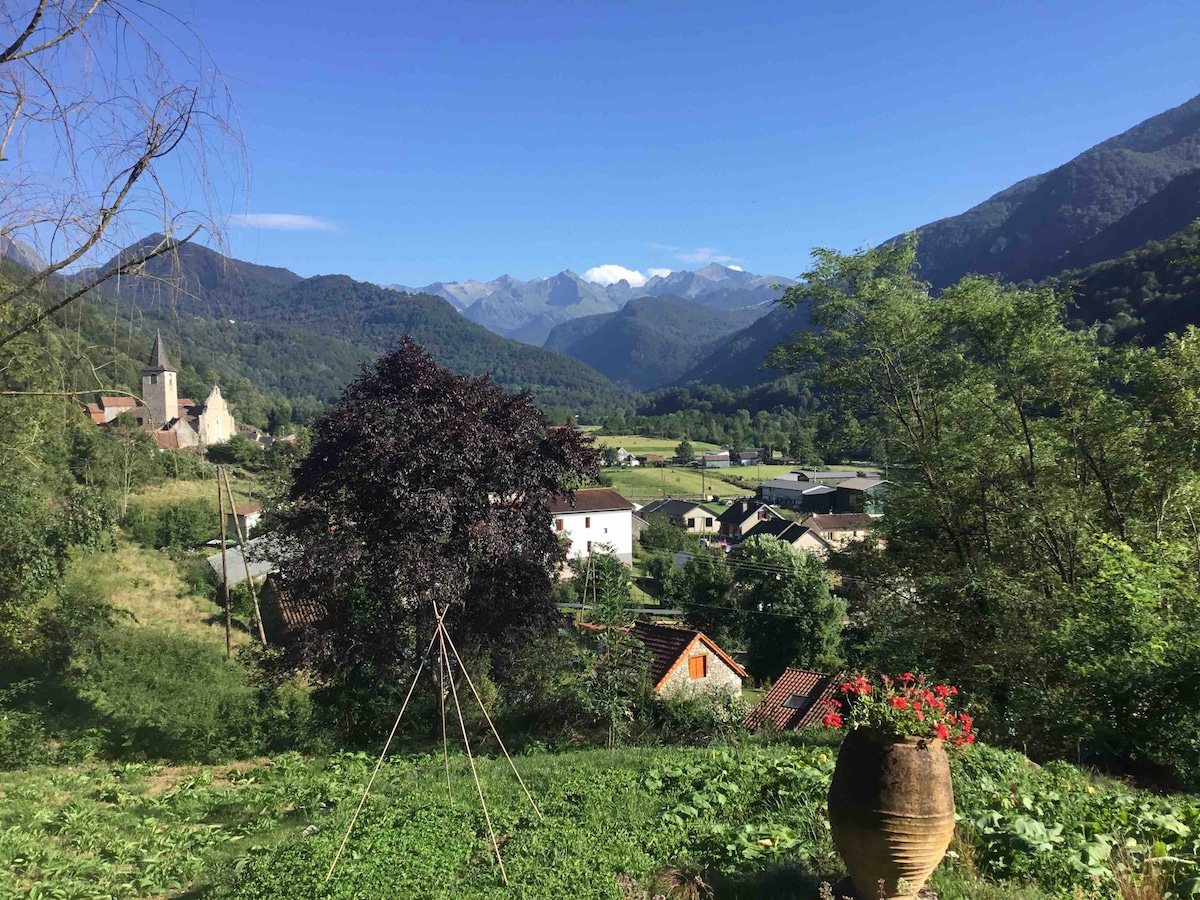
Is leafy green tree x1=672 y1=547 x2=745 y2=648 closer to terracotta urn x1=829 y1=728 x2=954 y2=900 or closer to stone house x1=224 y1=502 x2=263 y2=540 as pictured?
stone house x1=224 y1=502 x2=263 y2=540

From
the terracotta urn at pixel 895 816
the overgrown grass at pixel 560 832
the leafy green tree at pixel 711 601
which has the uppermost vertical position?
the terracotta urn at pixel 895 816

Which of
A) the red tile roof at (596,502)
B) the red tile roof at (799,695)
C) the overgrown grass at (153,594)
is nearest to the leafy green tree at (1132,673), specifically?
the red tile roof at (799,695)

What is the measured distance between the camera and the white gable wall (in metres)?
47.4

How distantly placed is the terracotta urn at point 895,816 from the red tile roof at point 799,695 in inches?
414

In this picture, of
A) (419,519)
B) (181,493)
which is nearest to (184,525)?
(181,493)

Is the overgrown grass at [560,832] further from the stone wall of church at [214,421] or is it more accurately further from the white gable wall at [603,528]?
the stone wall of church at [214,421]

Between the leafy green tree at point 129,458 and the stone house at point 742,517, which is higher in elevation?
the leafy green tree at point 129,458

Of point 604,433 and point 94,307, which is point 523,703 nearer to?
point 94,307

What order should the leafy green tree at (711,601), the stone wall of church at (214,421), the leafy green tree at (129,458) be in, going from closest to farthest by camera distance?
the leafy green tree at (711,601) → the leafy green tree at (129,458) → the stone wall of church at (214,421)

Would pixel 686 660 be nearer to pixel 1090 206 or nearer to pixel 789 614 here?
pixel 789 614

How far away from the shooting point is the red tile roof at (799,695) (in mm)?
14977

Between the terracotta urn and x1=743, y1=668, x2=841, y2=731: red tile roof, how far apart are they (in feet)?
34.5

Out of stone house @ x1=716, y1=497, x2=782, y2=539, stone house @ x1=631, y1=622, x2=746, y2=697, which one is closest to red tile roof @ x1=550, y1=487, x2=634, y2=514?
stone house @ x1=716, y1=497, x2=782, y2=539

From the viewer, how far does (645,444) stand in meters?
115
